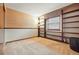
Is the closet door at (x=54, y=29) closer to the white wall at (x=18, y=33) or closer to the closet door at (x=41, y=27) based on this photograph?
the closet door at (x=41, y=27)

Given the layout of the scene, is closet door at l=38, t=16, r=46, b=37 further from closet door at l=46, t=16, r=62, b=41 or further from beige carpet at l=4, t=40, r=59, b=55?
beige carpet at l=4, t=40, r=59, b=55

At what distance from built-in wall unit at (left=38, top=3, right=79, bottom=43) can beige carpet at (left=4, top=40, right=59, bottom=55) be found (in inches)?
10.3

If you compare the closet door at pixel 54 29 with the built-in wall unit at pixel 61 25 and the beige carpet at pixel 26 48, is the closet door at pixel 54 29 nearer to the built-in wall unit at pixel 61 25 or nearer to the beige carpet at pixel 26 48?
the built-in wall unit at pixel 61 25

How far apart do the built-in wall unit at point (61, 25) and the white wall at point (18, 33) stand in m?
0.16

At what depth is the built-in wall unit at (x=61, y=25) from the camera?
2207 millimetres

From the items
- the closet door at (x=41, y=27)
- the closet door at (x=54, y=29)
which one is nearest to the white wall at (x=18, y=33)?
the closet door at (x=41, y=27)

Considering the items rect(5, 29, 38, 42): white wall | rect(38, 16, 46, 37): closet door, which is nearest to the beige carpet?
rect(5, 29, 38, 42): white wall

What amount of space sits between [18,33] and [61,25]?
35.0 inches

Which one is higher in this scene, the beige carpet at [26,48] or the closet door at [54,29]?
the closet door at [54,29]

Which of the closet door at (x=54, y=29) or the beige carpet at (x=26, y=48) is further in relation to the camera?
the closet door at (x=54, y=29)

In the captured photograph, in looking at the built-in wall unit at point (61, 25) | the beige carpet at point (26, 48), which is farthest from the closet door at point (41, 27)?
the beige carpet at point (26, 48)

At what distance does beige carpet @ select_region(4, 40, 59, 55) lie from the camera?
2.02 m

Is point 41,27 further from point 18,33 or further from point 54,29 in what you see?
point 18,33
